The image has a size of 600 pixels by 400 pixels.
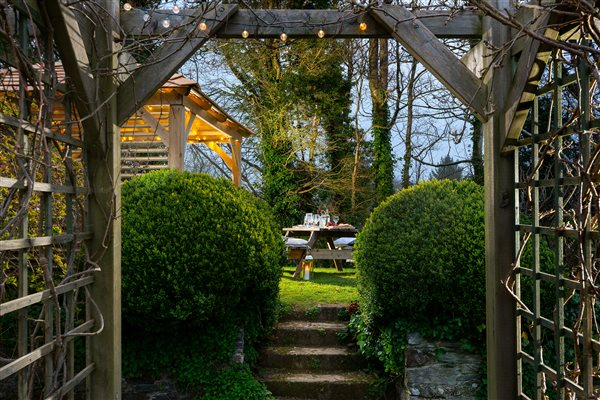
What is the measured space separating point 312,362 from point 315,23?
3208mm

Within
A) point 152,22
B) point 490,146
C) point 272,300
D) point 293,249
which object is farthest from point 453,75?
point 293,249

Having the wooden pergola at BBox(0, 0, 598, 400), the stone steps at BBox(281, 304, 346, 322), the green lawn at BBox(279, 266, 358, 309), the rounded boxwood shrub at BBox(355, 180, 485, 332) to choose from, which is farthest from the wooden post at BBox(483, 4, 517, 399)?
the green lawn at BBox(279, 266, 358, 309)

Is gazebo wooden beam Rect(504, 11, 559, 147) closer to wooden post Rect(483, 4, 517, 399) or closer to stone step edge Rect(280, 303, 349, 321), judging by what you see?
wooden post Rect(483, 4, 517, 399)

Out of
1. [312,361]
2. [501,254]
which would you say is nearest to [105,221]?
[501,254]

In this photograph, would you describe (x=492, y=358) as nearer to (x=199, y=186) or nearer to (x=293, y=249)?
(x=199, y=186)

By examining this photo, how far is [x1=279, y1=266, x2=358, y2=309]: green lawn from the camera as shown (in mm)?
6422

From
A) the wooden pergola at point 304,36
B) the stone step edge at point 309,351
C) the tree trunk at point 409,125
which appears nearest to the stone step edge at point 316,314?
the stone step edge at point 309,351

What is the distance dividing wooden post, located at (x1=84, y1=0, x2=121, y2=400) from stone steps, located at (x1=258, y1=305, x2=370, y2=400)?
2.01 m

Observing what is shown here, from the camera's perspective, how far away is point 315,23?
341cm

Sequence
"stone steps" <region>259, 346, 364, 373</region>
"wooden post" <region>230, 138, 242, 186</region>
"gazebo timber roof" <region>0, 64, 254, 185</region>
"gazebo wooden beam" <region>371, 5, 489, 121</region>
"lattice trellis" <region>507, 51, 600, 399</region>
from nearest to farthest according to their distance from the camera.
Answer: "lattice trellis" <region>507, 51, 600, 399</region> < "gazebo wooden beam" <region>371, 5, 489, 121</region> < "stone steps" <region>259, 346, 364, 373</region> < "gazebo timber roof" <region>0, 64, 254, 185</region> < "wooden post" <region>230, 138, 242, 186</region>

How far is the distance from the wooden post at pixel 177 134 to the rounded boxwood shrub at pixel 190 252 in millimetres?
2081

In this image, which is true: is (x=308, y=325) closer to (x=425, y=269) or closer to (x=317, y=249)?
(x=425, y=269)

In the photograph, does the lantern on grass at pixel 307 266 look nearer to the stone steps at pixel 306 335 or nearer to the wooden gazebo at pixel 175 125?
the wooden gazebo at pixel 175 125

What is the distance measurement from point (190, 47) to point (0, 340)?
110 inches
